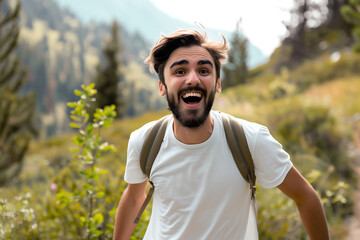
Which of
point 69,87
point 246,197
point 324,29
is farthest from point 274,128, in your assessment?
point 69,87

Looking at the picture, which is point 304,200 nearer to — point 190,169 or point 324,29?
point 190,169

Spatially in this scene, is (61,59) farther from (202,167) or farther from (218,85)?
(202,167)

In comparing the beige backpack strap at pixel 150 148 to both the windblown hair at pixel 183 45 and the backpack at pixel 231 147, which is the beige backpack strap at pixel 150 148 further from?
the windblown hair at pixel 183 45

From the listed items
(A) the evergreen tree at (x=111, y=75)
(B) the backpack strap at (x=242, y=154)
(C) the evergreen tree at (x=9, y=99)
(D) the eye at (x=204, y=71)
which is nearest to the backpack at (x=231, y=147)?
(B) the backpack strap at (x=242, y=154)

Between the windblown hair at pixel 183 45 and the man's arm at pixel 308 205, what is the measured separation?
2.46 feet

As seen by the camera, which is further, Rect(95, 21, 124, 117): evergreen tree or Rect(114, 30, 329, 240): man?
Rect(95, 21, 124, 117): evergreen tree

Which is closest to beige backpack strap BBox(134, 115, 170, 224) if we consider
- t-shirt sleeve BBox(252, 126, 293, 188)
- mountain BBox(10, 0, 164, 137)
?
t-shirt sleeve BBox(252, 126, 293, 188)

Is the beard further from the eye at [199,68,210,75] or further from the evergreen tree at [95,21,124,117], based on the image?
the evergreen tree at [95,21,124,117]

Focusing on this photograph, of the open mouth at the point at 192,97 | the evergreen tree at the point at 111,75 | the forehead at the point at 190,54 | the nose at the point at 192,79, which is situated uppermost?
the forehead at the point at 190,54

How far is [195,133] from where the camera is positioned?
6.26 ft

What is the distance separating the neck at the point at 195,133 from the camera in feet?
6.26

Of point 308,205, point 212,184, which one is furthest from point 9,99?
point 308,205

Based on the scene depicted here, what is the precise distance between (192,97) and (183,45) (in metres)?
0.33

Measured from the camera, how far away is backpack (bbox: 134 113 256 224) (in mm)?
1799
